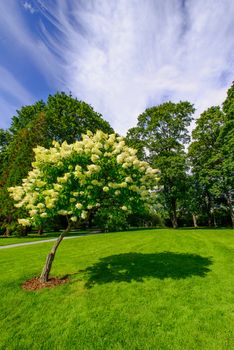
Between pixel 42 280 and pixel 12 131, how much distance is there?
35.7 metres

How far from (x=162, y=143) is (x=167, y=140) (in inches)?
39.1

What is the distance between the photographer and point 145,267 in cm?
1009

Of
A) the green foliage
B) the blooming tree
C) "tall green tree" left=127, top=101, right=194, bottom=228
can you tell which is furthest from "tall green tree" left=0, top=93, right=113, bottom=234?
the blooming tree

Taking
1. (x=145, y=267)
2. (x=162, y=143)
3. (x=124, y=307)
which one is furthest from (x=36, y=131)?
(x=124, y=307)

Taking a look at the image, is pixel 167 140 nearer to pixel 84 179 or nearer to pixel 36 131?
pixel 36 131

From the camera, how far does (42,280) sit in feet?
27.7

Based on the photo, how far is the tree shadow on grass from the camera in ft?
29.0

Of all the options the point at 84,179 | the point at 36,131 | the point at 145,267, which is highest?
the point at 36,131

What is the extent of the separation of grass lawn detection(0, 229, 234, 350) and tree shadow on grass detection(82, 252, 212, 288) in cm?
4

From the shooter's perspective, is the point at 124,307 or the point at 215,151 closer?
the point at 124,307

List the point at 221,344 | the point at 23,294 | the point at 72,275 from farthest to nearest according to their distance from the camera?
the point at 72,275 → the point at 23,294 → the point at 221,344

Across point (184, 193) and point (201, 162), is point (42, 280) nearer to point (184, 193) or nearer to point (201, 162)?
point (184, 193)

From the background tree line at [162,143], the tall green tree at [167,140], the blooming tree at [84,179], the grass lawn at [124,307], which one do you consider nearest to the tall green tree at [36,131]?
the background tree line at [162,143]

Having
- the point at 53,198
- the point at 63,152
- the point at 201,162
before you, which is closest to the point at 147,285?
the point at 53,198
